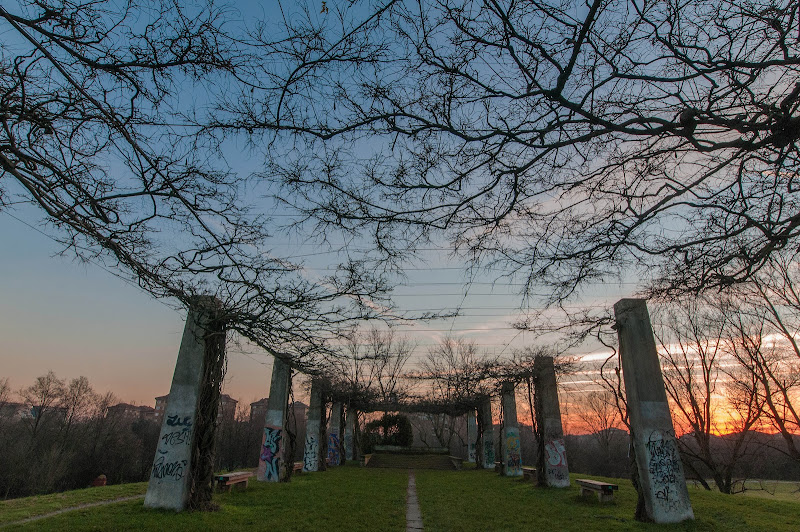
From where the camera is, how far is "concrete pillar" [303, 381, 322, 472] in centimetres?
1894

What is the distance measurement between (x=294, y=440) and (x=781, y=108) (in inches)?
563

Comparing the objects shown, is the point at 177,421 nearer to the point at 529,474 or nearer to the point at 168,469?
the point at 168,469

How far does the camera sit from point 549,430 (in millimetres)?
13586

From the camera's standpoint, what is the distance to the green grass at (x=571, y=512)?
7.47 meters

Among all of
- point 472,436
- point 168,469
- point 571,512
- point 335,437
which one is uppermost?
point 472,436

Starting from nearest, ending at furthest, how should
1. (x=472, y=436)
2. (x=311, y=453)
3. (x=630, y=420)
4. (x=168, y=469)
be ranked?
(x=168, y=469) < (x=630, y=420) < (x=311, y=453) < (x=472, y=436)

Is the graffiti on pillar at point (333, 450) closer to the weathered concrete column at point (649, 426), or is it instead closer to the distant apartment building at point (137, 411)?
the weathered concrete column at point (649, 426)

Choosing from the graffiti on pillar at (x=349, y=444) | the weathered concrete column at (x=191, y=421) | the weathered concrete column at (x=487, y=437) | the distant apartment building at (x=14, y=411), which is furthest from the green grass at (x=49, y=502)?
the distant apartment building at (x=14, y=411)

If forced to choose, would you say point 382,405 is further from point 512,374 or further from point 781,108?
point 781,108

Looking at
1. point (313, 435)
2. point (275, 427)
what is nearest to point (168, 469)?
point (275, 427)

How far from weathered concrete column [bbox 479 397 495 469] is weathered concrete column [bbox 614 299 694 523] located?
16.0 m

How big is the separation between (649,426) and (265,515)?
7557mm

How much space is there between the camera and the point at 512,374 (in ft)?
49.9

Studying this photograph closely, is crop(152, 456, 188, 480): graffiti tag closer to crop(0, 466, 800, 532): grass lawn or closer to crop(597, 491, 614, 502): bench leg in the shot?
crop(0, 466, 800, 532): grass lawn
